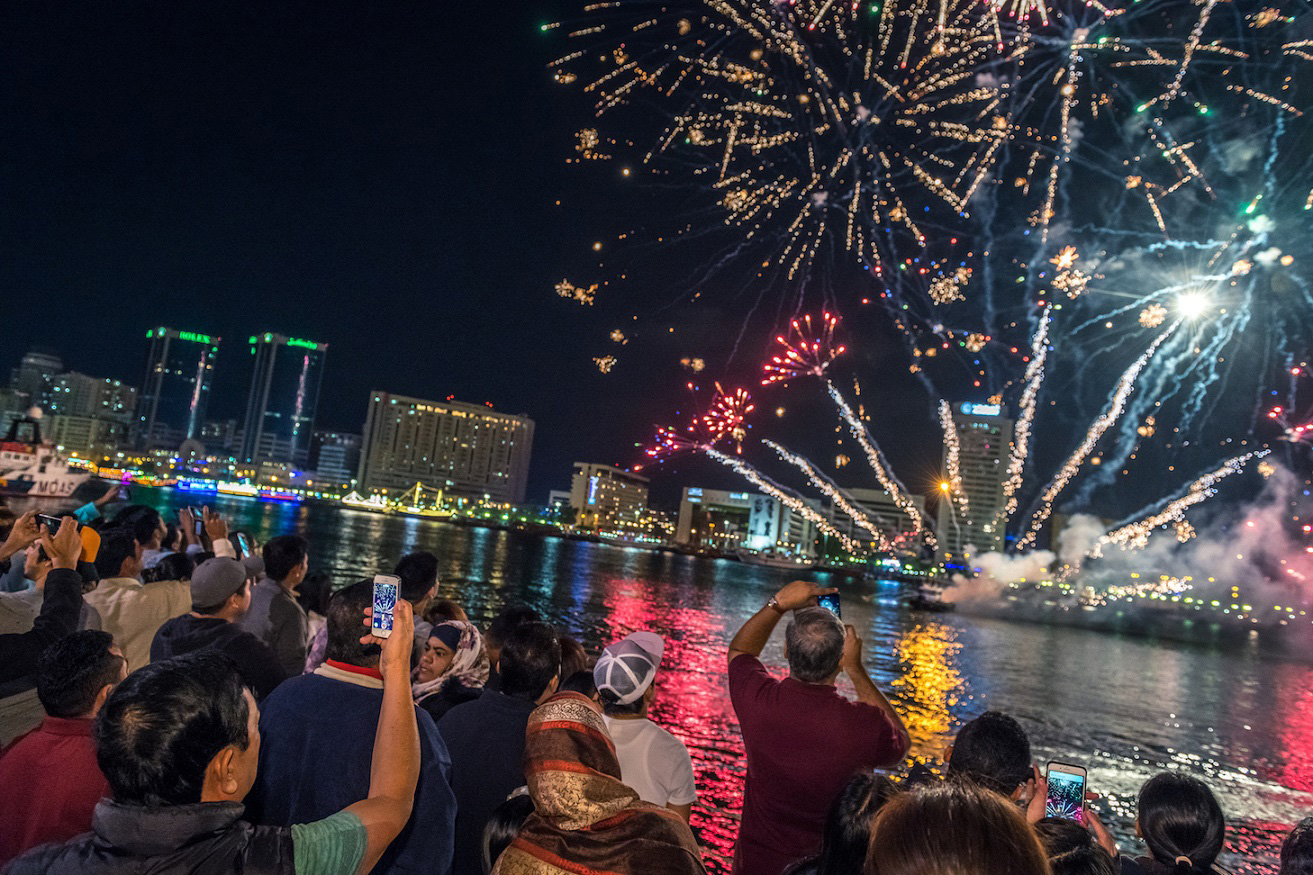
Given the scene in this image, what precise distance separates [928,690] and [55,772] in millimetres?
24265

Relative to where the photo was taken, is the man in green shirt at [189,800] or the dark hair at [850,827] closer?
the man in green shirt at [189,800]

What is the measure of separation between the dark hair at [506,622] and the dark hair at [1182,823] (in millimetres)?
2433

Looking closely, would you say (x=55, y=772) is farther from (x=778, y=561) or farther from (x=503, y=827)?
(x=778, y=561)

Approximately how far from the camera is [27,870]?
1.76 m

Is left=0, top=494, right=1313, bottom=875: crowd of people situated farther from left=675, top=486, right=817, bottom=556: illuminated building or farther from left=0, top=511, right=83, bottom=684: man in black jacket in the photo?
left=675, top=486, right=817, bottom=556: illuminated building

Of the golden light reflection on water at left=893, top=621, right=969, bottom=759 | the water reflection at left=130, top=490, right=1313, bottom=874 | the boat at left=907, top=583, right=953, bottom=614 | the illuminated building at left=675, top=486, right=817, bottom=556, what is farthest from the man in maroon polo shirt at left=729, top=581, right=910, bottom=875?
the illuminated building at left=675, top=486, right=817, bottom=556

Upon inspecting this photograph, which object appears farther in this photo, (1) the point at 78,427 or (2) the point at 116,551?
(1) the point at 78,427

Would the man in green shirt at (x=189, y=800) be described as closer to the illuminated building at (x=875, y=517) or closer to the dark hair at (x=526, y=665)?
the dark hair at (x=526, y=665)

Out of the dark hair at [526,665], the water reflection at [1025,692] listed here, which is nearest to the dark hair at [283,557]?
the dark hair at [526,665]

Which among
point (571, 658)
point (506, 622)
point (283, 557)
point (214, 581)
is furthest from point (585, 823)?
point (283, 557)

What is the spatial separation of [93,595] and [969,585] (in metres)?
84.4

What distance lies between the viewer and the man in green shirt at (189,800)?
1.74 metres

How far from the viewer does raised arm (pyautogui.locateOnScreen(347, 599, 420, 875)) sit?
81.9 inches

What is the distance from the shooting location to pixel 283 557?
593 cm
